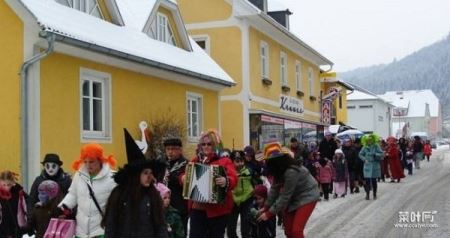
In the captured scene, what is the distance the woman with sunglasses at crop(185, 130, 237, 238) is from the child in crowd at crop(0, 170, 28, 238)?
2.41 metres

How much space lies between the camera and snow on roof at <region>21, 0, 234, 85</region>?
12258mm

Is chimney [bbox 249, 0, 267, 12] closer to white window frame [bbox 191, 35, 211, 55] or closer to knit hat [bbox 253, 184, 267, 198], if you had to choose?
white window frame [bbox 191, 35, 211, 55]

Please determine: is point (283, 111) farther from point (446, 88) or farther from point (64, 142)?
point (446, 88)

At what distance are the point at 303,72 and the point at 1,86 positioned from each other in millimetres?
21379

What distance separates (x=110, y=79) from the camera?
14.6m

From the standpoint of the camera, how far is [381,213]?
45.0 ft

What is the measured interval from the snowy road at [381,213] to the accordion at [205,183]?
13.7 ft

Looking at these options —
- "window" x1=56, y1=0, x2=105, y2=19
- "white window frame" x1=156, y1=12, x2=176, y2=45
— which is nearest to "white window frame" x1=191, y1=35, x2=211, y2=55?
"white window frame" x1=156, y1=12, x2=176, y2=45

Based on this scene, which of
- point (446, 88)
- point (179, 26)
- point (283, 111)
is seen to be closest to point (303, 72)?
point (283, 111)

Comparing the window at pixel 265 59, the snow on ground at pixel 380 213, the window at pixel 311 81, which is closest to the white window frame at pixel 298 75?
the window at pixel 311 81

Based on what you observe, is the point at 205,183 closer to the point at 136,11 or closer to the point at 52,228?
the point at 52,228

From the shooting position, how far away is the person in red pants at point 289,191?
7690 millimetres

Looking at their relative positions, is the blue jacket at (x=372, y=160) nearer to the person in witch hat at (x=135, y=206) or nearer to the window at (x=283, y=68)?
the window at (x=283, y=68)

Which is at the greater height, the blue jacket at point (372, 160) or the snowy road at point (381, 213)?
the blue jacket at point (372, 160)
